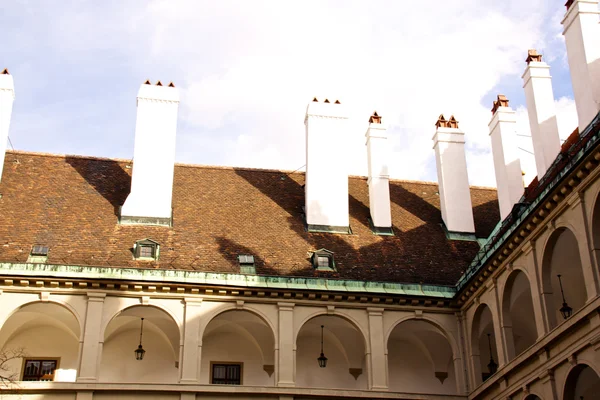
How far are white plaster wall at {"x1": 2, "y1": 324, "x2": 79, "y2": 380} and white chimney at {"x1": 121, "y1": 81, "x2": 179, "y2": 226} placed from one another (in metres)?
4.13

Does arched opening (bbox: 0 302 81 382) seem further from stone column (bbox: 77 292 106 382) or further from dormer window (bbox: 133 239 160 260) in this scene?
dormer window (bbox: 133 239 160 260)

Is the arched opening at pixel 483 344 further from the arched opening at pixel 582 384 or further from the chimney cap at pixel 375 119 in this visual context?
the chimney cap at pixel 375 119

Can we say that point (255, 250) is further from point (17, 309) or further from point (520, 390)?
point (520, 390)

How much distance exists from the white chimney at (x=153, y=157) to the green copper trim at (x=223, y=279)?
3456 millimetres

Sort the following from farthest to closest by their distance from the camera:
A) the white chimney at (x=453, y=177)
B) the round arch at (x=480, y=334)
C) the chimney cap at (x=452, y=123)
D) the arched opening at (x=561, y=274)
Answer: the chimney cap at (x=452, y=123) < the white chimney at (x=453, y=177) < the round arch at (x=480, y=334) < the arched opening at (x=561, y=274)

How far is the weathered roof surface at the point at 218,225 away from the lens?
28.5 m

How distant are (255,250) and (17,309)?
7.17m

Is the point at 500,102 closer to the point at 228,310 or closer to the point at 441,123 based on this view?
the point at 441,123

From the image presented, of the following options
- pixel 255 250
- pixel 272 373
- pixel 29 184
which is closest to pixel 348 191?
pixel 255 250

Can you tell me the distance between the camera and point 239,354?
28.8 meters

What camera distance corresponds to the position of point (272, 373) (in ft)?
94.0

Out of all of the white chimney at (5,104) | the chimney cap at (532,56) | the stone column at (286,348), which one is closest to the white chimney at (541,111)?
the chimney cap at (532,56)

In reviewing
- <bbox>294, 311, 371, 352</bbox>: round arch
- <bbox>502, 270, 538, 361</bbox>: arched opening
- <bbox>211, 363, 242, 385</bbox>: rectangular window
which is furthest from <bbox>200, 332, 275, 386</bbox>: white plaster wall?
<bbox>502, 270, 538, 361</bbox>: arched opening

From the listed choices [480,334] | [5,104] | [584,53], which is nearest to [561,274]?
[480,334]
